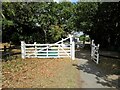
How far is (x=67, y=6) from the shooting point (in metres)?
47.3

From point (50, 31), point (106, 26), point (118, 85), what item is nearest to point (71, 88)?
point (118, 85)

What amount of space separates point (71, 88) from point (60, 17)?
34458 mm

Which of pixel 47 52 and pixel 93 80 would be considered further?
pixel 47 52

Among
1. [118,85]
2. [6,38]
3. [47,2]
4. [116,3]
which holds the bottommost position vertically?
[118,85]

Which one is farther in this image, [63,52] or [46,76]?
[63,52]

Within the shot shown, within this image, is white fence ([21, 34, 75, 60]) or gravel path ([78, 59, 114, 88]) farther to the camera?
white fence ([21, 34, 75, 60])

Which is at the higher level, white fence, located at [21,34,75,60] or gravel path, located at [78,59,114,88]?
white fence, located at [21,34,75,60]

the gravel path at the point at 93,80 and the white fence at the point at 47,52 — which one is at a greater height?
the white fence at the point at 47,52

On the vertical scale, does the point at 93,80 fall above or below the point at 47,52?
below

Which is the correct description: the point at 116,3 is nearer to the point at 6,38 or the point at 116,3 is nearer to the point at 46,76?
the point at 46,76

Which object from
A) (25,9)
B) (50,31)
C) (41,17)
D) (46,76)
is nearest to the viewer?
(46,76)

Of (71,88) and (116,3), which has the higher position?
(116,3)

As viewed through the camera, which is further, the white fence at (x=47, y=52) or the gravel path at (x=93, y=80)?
the white fence at (x=47, y=52)

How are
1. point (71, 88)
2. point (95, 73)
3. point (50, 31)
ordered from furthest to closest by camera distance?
point (50, 31), point (95, 73), point (71, 88)
